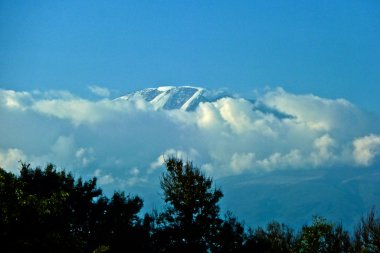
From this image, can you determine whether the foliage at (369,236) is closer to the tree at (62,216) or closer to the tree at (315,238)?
the tree at (315,238)

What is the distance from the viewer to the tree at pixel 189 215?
59.2 metres

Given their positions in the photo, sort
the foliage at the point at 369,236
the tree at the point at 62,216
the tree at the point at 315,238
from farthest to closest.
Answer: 1. the foliage at the point at 369,236
2. the tree at the point at 315,238
3. the tree at the point at 62,216

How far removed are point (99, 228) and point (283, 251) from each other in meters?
34.8

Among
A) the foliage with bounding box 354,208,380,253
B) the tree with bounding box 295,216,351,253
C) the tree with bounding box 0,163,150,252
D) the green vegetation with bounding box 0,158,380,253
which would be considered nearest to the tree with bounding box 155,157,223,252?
the green vegetation with bounding box 0,158,380,253

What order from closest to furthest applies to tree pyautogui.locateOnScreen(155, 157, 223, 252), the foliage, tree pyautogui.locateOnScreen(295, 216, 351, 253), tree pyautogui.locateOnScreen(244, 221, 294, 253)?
tree pyautogui.locateOnScreen(155, 157, 223, 252) → tree pyautogui.locateOnScreen(295, 216, 351, 253) → the foliage → tree pyautogui.locateOnScreen(244, 221, 294, 253)

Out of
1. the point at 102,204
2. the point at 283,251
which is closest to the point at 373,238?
the point at 283,251

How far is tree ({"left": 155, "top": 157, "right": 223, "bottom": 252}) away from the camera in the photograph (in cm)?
5925

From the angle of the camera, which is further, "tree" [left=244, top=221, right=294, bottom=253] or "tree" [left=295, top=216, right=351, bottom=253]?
"tree" [left=244, top=221, right=294, bottom=253]

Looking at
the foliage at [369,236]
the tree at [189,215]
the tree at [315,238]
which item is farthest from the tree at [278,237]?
the tree at [189,215]

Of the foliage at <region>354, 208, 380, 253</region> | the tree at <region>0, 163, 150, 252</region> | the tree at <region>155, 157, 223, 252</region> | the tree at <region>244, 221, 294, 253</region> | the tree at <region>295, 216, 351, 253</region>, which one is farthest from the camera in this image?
the tree at <region>244, 221, 294, 253</region>

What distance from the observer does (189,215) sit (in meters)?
60.0

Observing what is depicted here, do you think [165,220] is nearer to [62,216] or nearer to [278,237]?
[62,216]

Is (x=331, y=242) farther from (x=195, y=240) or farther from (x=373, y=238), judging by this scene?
(x=195, y=240)

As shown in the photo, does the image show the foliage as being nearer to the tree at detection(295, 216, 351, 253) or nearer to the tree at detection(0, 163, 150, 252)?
the tree at detection(295, 216, 351, 253)
